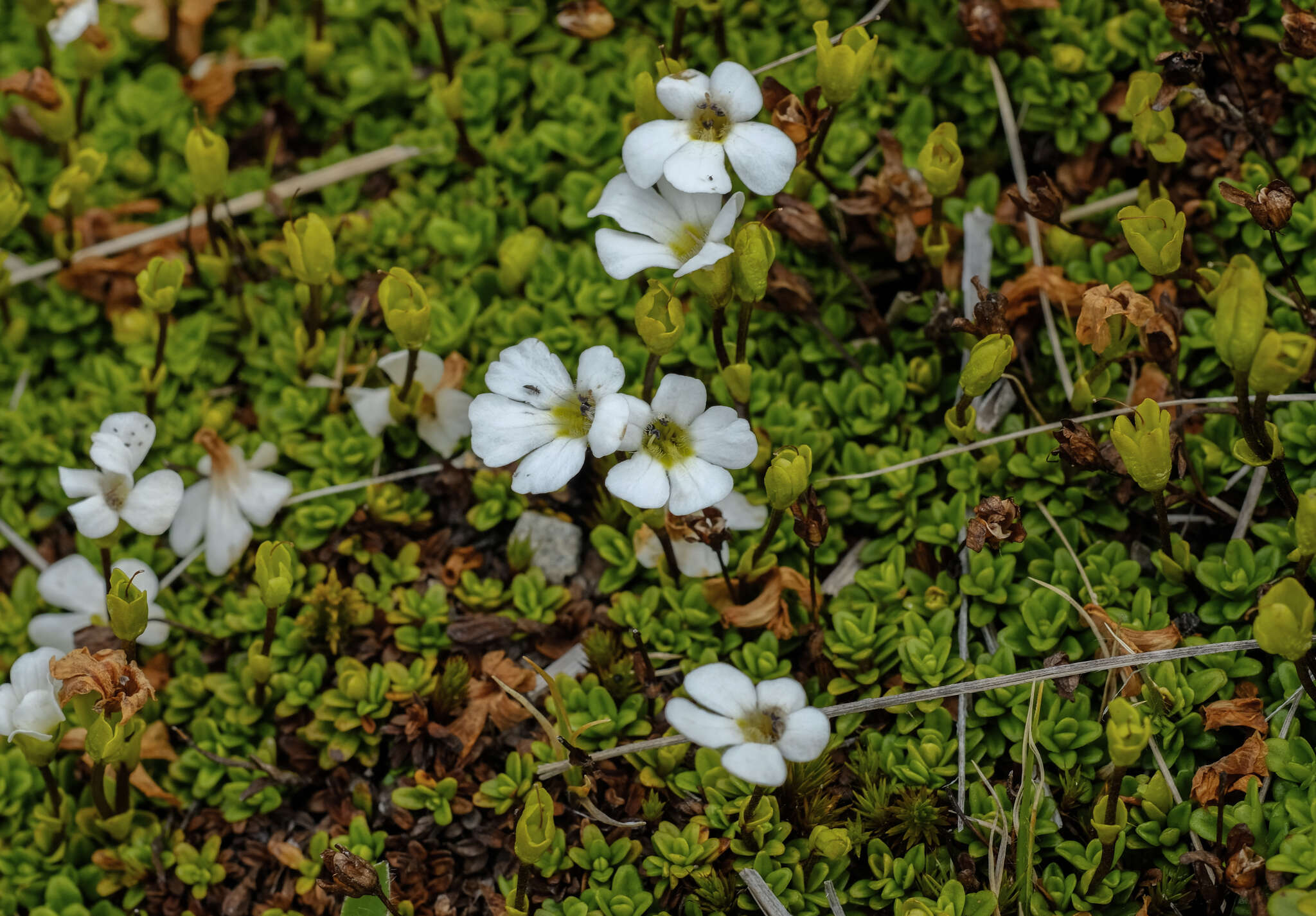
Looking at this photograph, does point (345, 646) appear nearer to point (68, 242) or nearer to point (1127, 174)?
point (68, 242)

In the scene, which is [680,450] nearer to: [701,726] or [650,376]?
[650,376]

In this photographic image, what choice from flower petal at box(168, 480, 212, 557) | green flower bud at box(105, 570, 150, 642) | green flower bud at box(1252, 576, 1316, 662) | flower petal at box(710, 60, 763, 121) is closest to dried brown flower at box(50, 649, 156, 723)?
green flower bud at box(105, 570, 150, 642)

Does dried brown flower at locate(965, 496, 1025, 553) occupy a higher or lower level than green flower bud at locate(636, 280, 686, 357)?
lower

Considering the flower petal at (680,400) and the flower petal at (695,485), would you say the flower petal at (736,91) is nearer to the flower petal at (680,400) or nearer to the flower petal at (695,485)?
the flower petal at (680,400)

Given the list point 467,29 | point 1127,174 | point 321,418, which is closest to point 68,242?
point 321,418

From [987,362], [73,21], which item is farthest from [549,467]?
[73,21]

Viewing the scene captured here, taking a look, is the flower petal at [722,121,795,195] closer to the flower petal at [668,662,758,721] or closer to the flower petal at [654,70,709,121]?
the flower petal at [654,70,709,121]
